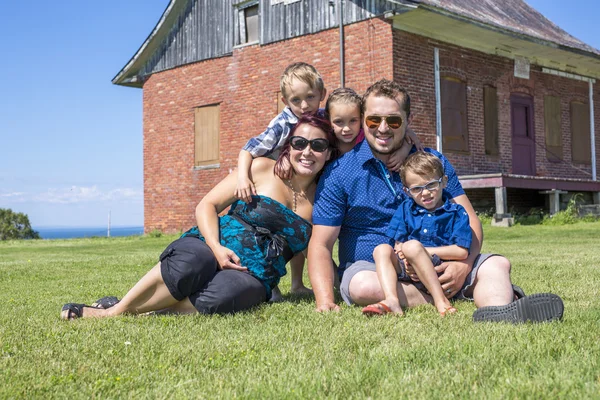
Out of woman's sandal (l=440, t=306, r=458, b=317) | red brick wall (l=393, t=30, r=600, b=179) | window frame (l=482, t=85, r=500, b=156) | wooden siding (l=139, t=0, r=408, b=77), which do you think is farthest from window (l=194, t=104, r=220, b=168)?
woman's sandal (l=440, t=306, r=458, b=317)

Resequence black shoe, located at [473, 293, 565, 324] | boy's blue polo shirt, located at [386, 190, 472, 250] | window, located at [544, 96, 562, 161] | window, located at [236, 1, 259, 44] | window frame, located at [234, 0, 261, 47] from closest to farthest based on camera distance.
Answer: black shoe, located at [473, 293, 565, 324], boy's blue polo shirt, located at [386, 190, 472, 250], window, located at [236, 1, 259, 44], window frame, located at [234, 0, 261, 47], window, located at [544, 96, 562, 161]

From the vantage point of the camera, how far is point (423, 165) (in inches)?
170

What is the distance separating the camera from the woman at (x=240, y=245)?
14.5 ft

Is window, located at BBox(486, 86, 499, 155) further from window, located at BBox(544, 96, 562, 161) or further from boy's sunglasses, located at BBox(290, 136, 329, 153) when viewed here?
boy's sunglasses, located at BBox(290, 136, 329, 153)

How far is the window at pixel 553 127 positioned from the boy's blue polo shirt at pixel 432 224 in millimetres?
16181

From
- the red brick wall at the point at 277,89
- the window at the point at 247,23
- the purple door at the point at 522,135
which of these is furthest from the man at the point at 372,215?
the purple door at the point at 522,135

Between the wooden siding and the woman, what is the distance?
10994 millimetres

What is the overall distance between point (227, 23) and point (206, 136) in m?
3.06

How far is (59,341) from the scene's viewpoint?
3.63 m

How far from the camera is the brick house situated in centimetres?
1593

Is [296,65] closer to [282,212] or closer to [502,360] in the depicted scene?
[282,212]

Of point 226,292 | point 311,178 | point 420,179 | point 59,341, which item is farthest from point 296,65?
point 59,341

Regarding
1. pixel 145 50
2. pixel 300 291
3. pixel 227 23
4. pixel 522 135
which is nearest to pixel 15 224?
pixel 145 50

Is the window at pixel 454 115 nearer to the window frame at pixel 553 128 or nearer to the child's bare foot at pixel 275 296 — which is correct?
the window frame at pixel 553 128
